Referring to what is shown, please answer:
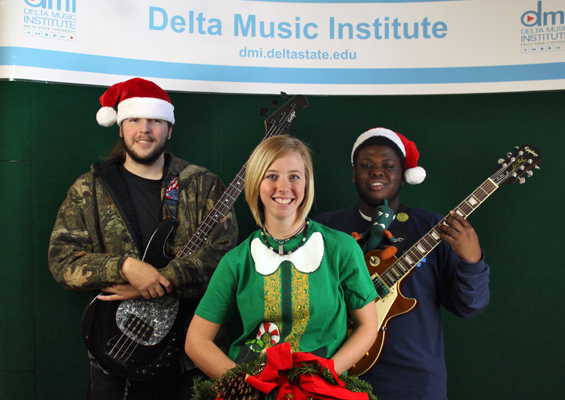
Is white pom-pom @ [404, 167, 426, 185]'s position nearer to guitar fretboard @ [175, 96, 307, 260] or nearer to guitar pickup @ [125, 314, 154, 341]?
guitar fretboard @ [175, 96, 307, 260]

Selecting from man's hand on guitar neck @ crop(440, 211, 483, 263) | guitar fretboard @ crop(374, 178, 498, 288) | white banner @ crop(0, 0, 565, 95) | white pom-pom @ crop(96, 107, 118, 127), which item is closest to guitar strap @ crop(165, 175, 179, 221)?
white pom-pom @ crop(96, 107, 118, 127)

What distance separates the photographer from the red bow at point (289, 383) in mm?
1051

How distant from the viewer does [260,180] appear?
4.56 ft

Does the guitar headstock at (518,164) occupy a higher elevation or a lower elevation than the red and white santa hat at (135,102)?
lower

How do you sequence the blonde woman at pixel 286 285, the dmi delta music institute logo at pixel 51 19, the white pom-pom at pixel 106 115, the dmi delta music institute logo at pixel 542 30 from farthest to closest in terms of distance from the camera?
the dmi delta music institute logo at pixel 542 30 → the dmi delta music institute logo at pixel 51 19 → the white pom-pom at pixel 106 115 → the blonde woman at pixel 286 285

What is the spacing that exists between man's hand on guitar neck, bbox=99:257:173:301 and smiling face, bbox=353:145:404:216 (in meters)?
1.00

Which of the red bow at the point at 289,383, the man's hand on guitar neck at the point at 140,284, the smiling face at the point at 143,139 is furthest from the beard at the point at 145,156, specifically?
the red bow at the point at 289,383

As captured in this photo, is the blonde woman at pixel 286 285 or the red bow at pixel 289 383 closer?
the red bow at pixel 289 383

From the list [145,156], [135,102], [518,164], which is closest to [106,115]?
[135,102]

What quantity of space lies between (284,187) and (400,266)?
2.77 ft

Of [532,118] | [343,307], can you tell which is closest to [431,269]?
[343,307]

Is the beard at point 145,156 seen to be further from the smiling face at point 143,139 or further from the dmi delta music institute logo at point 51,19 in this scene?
the dmi delta music institute logo at point 51,19

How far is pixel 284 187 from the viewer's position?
136 centimetres

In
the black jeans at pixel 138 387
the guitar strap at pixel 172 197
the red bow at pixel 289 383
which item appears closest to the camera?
the red bow at pixel 289 383
